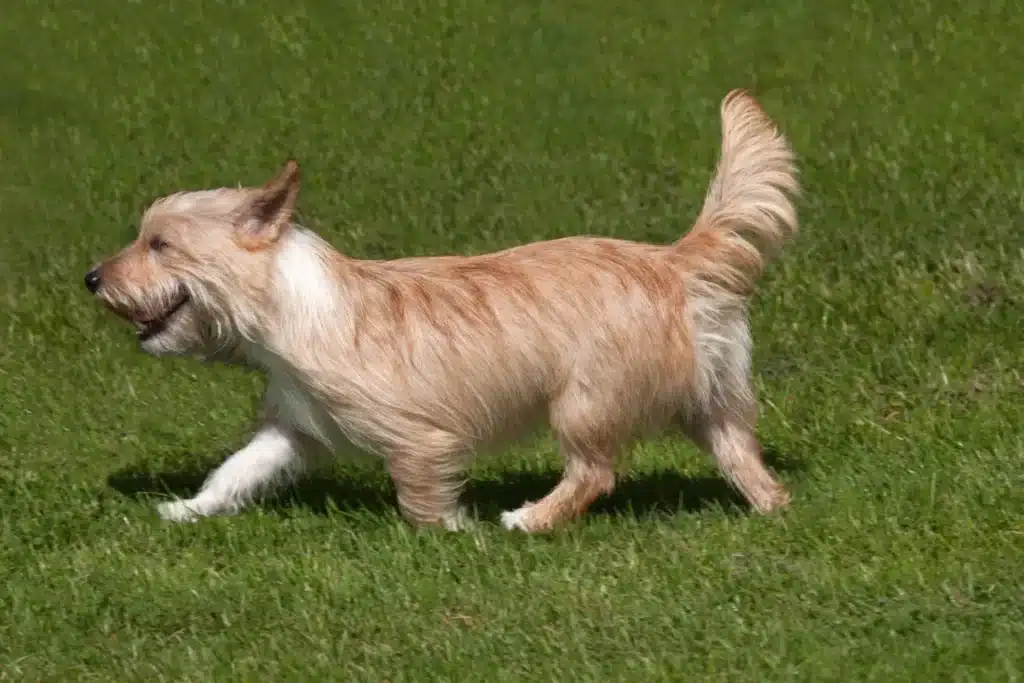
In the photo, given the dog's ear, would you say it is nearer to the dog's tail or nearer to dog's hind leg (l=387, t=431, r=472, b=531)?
dog's hind leg (l=387, t=431, r=472, b=531)

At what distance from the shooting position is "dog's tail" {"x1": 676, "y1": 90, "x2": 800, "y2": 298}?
6.71m

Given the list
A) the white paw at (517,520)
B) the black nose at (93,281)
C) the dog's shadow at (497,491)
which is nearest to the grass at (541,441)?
the dog's shadow at (497,491)

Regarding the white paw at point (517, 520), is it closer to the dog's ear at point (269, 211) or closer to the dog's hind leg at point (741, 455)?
the dog's hind leg at point (741, 455)

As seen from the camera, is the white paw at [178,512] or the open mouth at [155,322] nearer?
the open mouth at [155,322]

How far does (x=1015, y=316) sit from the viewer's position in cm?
895

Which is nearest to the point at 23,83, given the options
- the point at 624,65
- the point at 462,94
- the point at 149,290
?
the point at 462,94

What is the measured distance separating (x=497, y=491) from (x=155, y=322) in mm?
1672

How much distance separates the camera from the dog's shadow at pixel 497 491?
7.00m

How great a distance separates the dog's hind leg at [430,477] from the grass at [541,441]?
0.38ft

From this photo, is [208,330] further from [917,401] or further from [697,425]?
[917,401]

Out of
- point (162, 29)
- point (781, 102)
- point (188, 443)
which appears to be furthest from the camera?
point (162, 29)

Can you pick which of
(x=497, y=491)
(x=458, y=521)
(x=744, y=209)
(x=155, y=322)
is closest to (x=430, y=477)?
(x=458, y=521)

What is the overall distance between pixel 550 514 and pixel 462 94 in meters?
7.12

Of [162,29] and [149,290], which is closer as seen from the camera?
[149,290]
